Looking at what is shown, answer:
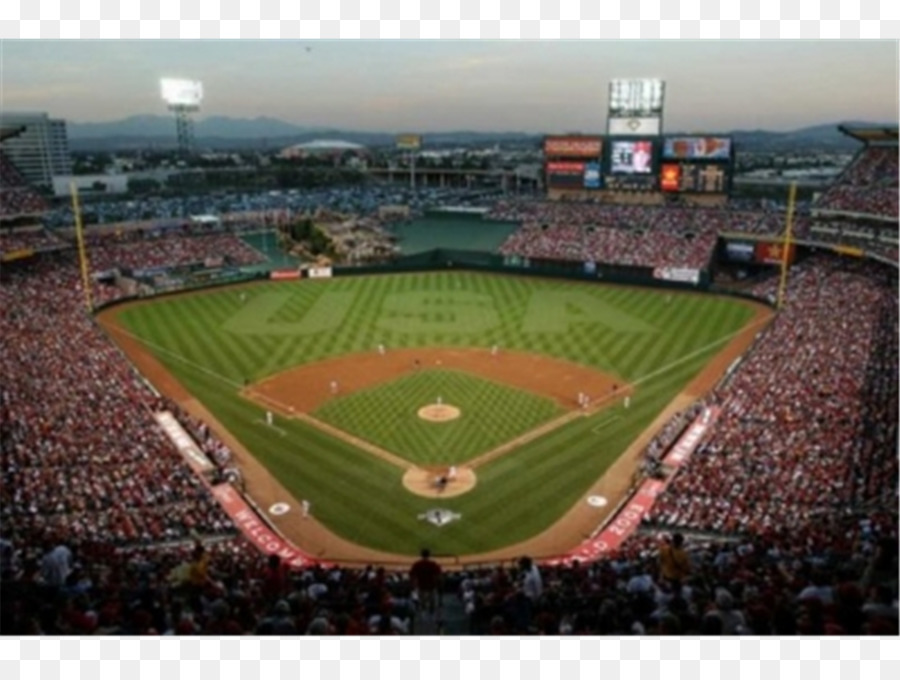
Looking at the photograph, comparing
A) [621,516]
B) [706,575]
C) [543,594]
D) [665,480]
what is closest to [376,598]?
[543,594]

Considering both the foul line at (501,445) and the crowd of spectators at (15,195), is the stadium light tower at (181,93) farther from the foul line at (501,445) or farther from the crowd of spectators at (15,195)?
the foul line at (501,445)

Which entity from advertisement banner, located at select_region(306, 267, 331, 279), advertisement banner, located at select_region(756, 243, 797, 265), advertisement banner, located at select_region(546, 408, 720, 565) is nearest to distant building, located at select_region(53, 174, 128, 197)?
advertisement banner, located at select_region(306, 267, 331, 279)

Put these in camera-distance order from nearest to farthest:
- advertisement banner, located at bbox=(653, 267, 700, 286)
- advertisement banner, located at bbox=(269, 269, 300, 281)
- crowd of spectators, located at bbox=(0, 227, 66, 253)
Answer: crowd of spectators, located at bbox=(0, 227, 66, 253) < advertisement banner, located at bbox=(653, 267, 700, 286) < advertisement banner, located at bbox=(269, 269, 300, 281)

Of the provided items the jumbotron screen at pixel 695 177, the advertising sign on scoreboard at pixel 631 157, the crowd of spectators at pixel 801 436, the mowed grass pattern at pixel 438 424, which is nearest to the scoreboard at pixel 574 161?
the advertising sign on scoreboard at pixel 631 157

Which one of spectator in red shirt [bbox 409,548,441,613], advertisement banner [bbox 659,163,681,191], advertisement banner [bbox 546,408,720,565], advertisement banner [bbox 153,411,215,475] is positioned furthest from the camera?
advertisement banner [bbox 659,163,681,191]

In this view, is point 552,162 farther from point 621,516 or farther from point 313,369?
point 621,516

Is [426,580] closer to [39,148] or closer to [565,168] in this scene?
[565,168]

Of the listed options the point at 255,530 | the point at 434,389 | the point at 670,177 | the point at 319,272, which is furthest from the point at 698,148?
the point at 255,530

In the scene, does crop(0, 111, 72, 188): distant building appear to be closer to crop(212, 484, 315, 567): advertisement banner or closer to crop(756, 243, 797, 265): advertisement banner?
crop(756, 243, 797, 265): advertisement banner
